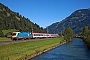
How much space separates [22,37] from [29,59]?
49.0 metres

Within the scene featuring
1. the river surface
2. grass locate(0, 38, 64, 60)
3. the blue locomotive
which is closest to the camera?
grass locate(0, 38, 64, 60)

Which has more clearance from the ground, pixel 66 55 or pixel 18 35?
pixel 18 35

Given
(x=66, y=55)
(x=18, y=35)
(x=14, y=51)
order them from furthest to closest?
(x=18, y=35), (x=66, y=55), (x=14, y=51)

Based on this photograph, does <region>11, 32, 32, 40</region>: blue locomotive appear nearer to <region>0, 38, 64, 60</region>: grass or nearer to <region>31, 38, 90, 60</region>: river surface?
<region>31, 38, 90, 60</region>: river surface

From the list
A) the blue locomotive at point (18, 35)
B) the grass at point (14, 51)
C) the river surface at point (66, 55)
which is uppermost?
the blue locomotive at point (18, 35)

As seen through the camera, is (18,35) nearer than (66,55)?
No

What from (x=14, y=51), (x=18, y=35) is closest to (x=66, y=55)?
(x=14, y=51)

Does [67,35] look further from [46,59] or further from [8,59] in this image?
[8,59]

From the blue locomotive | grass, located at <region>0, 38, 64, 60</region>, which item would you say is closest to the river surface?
grass, located at <region>0, 38, 64, 60</region>

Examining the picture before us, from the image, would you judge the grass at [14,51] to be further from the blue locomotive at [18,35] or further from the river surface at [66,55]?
the blue locomotive at [18,35]

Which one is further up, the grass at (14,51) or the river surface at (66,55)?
the grass at (14,51)

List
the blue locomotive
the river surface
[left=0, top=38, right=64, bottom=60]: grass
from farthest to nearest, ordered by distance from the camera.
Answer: the blue locomotive → the river surface → [left=0, top=38, right=64, bottom=60]: grass

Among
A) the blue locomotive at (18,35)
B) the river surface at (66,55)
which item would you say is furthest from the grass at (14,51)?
the blue locomotive at (18,35)

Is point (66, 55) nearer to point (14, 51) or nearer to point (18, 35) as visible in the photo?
point (14, 51)
